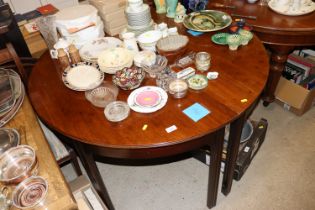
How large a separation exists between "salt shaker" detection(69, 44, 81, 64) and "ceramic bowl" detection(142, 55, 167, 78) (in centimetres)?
36

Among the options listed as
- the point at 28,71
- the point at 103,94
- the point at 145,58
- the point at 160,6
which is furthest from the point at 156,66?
the point at 28,71

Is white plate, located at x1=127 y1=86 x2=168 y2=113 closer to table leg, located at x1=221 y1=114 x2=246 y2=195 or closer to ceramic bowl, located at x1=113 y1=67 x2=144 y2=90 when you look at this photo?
ceramic bowl, located at x1=113 y1=67 x2=144 y2=90

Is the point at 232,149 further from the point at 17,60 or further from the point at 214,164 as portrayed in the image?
the point at 17,60

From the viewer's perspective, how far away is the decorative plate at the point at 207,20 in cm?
167

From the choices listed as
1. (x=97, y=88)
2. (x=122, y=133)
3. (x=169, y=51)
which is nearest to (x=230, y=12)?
(x=169, y=51)

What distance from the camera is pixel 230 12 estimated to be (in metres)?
1.83

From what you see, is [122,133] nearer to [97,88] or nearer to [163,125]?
[163,125]

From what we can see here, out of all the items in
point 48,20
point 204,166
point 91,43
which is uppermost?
point 48,20

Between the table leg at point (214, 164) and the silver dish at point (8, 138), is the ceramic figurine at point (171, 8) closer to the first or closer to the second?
the table leg at point (214, 164)

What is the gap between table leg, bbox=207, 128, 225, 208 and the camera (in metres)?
1.26

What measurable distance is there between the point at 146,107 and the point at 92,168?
1.34ft

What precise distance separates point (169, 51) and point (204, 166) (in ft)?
2.98

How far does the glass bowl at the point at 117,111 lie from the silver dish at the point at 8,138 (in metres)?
0.35

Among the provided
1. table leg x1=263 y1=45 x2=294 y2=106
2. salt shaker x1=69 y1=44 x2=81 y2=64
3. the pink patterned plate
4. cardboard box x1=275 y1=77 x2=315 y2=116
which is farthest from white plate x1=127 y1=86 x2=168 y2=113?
cardboard box x1=275 y1=77 x2=315 y2=116
